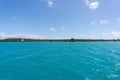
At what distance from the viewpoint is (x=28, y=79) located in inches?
665

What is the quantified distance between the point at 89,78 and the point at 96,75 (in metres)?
1.64

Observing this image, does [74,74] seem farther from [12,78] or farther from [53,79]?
[12,78]

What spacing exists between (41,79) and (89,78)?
5.04 metres

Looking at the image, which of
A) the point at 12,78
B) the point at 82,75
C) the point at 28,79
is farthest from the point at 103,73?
the point at 12,78

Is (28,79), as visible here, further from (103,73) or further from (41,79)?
(103,73)

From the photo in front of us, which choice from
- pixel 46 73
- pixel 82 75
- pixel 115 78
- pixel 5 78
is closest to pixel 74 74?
pixel 82 75

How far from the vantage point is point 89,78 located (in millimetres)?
17156

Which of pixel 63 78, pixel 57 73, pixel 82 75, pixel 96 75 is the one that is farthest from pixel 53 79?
pixel 96 75

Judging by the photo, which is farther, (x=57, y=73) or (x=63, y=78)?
(x=57, y=73)

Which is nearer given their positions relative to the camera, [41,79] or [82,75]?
[41,79]

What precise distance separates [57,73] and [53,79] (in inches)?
90.6

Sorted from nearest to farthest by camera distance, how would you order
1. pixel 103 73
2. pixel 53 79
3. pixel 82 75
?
pixel 53 79 < pixel 82 75 < pixel 103 73

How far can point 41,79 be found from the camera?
663 inches

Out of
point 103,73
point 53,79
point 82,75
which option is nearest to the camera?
point 53,79
